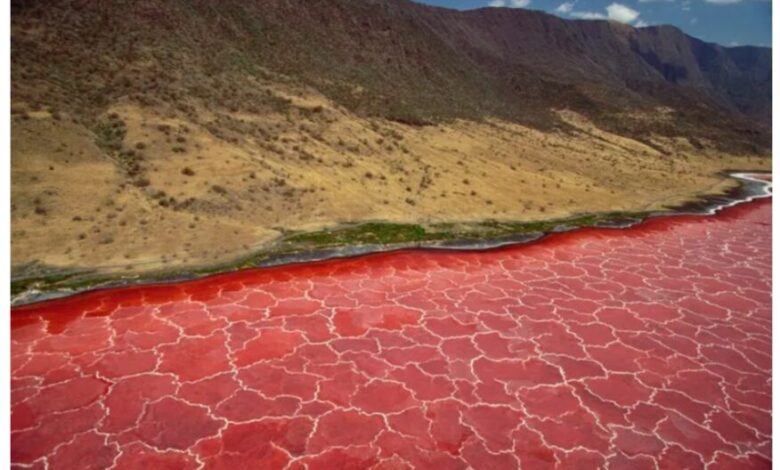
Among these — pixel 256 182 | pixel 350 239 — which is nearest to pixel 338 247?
pixel 350 239

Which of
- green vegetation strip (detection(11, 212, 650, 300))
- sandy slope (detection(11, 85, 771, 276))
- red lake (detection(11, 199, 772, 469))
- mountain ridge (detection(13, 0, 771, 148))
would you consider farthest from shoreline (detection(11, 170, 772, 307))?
mountain ridge (detection(13, 0, 771, 148))

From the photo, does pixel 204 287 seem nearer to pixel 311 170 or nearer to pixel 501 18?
pixel 311 170

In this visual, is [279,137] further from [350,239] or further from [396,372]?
[396,372]

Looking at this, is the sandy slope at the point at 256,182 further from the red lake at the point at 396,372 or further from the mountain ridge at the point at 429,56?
the mountain ridge at the point at 429,56

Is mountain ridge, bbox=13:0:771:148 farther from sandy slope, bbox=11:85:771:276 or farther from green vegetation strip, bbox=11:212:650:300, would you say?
green vegetation strip, bbox=11:212:650:300

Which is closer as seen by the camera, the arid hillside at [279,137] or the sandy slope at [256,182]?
the sandy slope at [256,182]

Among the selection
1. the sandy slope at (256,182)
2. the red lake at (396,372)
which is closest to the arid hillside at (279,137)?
A: the sandy slope at (256,182)

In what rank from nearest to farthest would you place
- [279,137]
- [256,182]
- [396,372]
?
[396,372], [256,182], [279,137]

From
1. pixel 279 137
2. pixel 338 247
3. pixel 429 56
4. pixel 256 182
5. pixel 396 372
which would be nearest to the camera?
pixel 396 372
